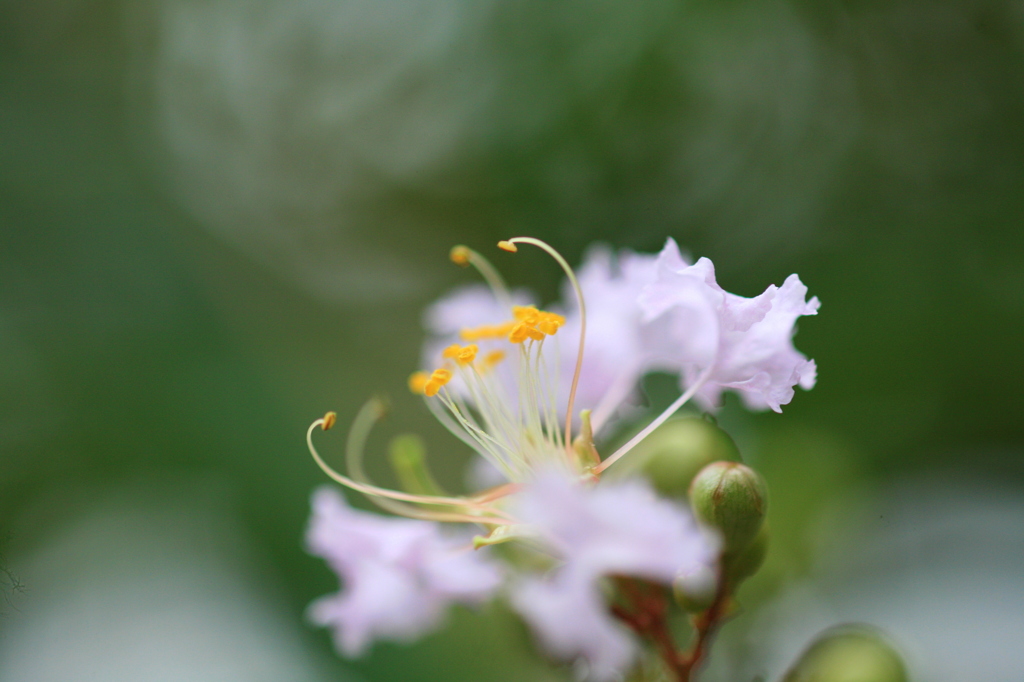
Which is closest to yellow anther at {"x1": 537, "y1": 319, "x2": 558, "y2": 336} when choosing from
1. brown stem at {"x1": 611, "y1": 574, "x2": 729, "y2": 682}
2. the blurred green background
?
brown stem at {"x1": 611, "y1": 574, "x2": 729, "y2": 682}

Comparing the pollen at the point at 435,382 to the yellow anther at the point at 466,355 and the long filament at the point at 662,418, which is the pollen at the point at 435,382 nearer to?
the yellow anther at the point at 466,355

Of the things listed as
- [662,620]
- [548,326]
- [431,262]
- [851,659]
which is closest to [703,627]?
[662,620]

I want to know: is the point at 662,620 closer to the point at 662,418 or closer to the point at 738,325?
the point at 662,418

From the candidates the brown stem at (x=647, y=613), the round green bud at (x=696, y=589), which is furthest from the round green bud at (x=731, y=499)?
the brown stem at (x=647, y=613)

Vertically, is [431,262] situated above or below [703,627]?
above

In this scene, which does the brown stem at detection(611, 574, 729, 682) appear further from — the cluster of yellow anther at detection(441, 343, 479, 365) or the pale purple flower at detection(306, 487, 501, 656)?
the cluster of yellow anther at detection(441, 343, 479, 365)
